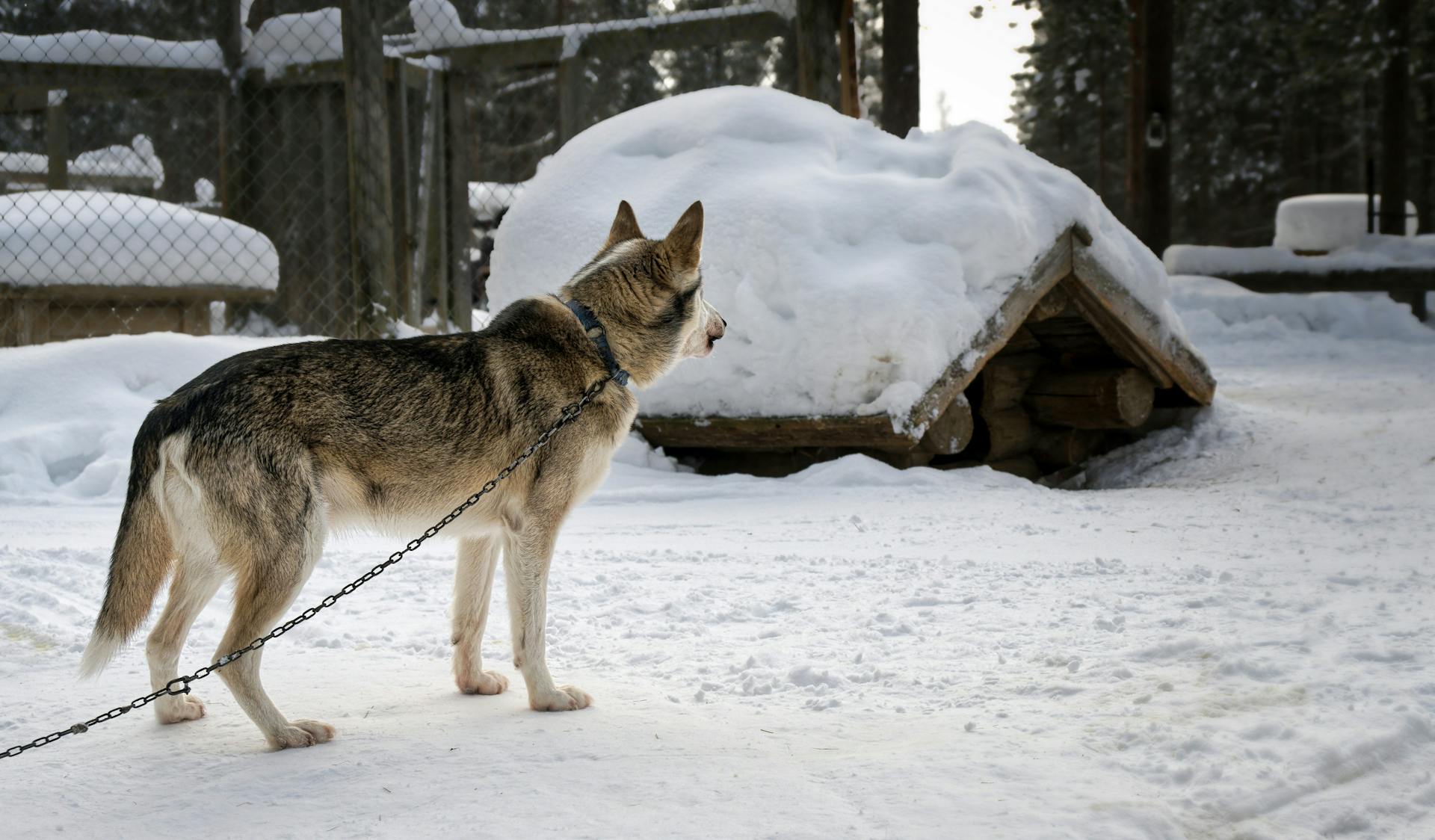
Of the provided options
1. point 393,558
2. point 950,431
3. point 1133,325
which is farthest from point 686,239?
point 1133,325

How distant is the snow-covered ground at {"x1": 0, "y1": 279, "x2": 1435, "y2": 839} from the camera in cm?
265

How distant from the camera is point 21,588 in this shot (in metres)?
4.70

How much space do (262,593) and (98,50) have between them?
26.7 feet

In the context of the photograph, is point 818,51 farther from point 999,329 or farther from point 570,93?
point 999,329

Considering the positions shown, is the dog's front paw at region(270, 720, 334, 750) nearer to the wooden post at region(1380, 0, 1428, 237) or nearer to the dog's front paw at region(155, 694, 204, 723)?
the dog's front paw at region(155, 694, 204, 723)

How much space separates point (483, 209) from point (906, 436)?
1434 cm

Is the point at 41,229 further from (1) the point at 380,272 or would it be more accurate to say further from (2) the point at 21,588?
(2) the point at 21,588

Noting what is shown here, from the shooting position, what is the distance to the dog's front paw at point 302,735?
312 centimetres

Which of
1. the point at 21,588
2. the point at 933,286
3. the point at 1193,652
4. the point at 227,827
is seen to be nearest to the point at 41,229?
the point at 21,588

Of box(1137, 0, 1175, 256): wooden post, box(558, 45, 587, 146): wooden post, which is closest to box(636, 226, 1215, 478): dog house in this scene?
box(558, 45, 587, 146): wooden post

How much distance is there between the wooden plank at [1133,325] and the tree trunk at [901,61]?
17.2 feet

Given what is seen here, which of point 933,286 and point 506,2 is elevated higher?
point 506,2

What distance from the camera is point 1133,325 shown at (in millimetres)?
7762

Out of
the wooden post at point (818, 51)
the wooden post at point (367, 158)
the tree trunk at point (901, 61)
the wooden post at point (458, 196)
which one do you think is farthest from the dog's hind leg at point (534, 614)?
the tree trunk at point (901, 61)
